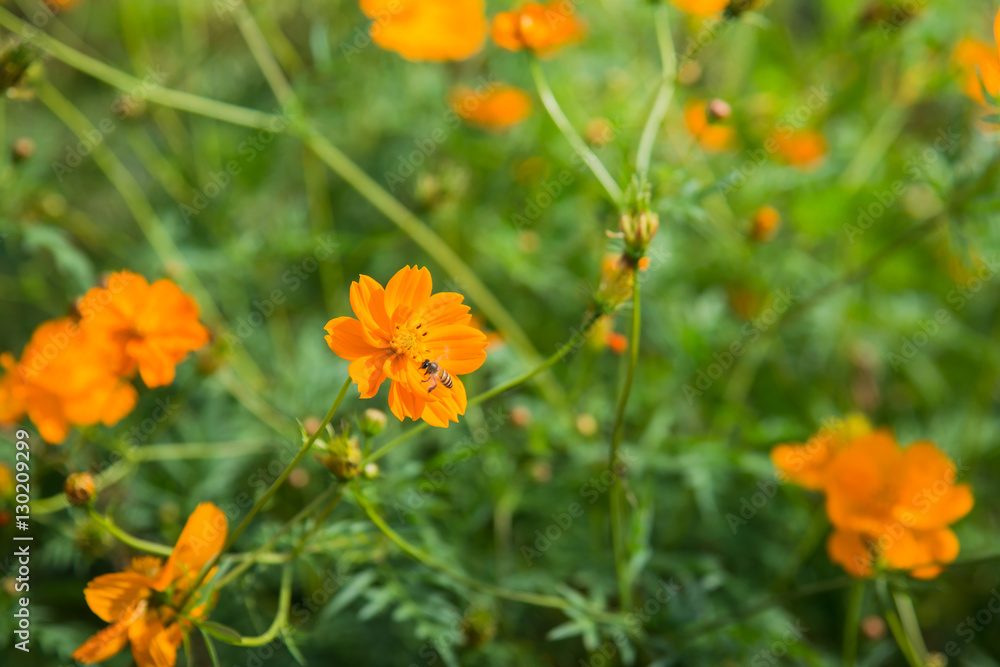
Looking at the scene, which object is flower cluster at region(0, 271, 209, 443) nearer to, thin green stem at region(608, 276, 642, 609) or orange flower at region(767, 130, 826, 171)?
thin green stem at region(608, 276, 642, 609)

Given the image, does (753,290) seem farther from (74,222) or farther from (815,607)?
(74,222)

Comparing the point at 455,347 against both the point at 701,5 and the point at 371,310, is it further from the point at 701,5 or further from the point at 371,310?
the point at 701,5

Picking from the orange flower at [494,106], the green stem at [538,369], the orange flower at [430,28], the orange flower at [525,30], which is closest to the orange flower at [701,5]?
the orange flower at [525,30]

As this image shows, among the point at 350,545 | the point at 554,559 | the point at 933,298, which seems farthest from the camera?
the point at 933,298

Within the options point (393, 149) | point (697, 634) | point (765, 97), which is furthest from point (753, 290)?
point (393, 149)

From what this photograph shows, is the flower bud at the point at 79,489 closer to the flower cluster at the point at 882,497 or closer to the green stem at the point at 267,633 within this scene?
the green stem at the point at 267,633

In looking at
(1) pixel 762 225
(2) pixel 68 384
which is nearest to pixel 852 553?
(1) pixel 762 225
